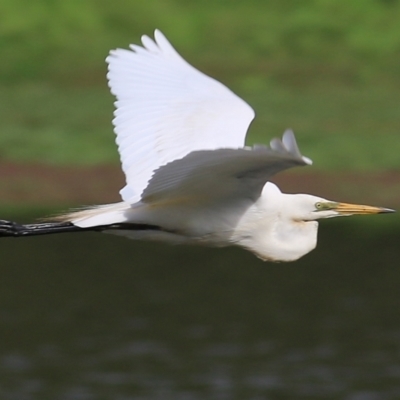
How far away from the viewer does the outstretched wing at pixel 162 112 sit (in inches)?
268

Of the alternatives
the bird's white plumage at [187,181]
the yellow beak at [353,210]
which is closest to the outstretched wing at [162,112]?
the bird's white plumage at [187,181]

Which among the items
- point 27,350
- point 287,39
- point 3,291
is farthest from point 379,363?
point 287,39

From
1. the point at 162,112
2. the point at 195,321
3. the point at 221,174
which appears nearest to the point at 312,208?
the point at 221,174

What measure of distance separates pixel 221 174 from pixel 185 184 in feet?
0.62

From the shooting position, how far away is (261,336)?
34.2ft

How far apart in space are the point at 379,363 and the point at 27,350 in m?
2.36

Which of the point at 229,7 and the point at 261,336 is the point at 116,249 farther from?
the point at 229,7

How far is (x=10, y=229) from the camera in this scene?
7.02 meters

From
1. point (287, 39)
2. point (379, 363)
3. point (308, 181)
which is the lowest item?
point (379, 363)

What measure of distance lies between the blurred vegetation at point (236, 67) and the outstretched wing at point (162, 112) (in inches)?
321

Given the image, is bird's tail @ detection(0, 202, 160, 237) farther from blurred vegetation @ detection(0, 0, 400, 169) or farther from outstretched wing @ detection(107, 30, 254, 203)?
blurred vegetation @ detection(0, 0, 400, 169)

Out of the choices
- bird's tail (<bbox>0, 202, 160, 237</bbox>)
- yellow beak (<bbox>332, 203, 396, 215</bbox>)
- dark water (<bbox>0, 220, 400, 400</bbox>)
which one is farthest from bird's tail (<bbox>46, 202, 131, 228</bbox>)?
dark water (<bbox>0, 220, 400, 400</bbox>)

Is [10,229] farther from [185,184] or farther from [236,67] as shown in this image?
[236,67]

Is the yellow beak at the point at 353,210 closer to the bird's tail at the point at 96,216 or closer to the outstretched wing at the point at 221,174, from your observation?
the outstretched wing at the point at 221,174
